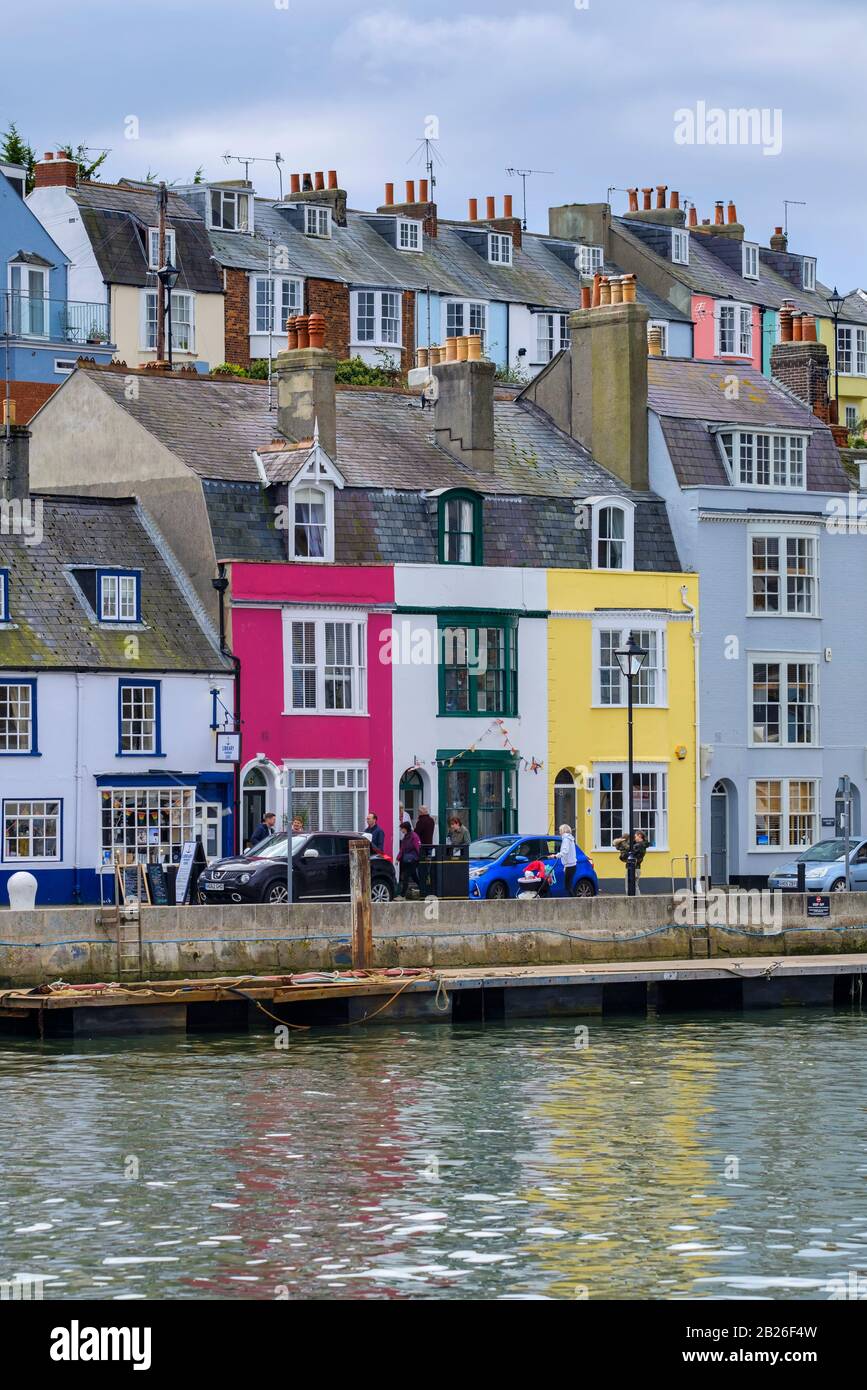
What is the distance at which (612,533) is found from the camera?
189 ft

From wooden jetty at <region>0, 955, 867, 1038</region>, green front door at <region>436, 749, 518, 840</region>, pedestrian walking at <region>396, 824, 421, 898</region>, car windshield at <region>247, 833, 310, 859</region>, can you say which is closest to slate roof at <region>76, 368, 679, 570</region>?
green front door at <region>436, 749, 518, 840</region>

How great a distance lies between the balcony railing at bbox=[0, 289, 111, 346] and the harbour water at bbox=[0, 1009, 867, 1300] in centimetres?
4075

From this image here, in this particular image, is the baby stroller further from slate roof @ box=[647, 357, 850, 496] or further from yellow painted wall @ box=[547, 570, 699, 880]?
slate roof @ box=[647, 357, 850, 496]

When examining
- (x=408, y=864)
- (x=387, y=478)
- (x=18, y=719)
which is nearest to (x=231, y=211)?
(x=387, y=478)

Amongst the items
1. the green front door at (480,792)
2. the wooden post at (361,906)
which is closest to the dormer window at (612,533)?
the green front door at (480,792)

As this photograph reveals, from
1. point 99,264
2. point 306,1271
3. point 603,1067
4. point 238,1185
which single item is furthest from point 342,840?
point 99,264

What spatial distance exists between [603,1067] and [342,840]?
10698 millimetres

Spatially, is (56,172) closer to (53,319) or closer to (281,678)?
(53,319)

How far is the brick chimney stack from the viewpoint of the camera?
79562 millimetres

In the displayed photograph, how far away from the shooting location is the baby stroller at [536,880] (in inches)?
1847

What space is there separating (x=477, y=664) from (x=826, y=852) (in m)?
8.29

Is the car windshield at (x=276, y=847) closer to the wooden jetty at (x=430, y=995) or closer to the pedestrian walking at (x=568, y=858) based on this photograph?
the wooden jetty at (x=430, y=995)
